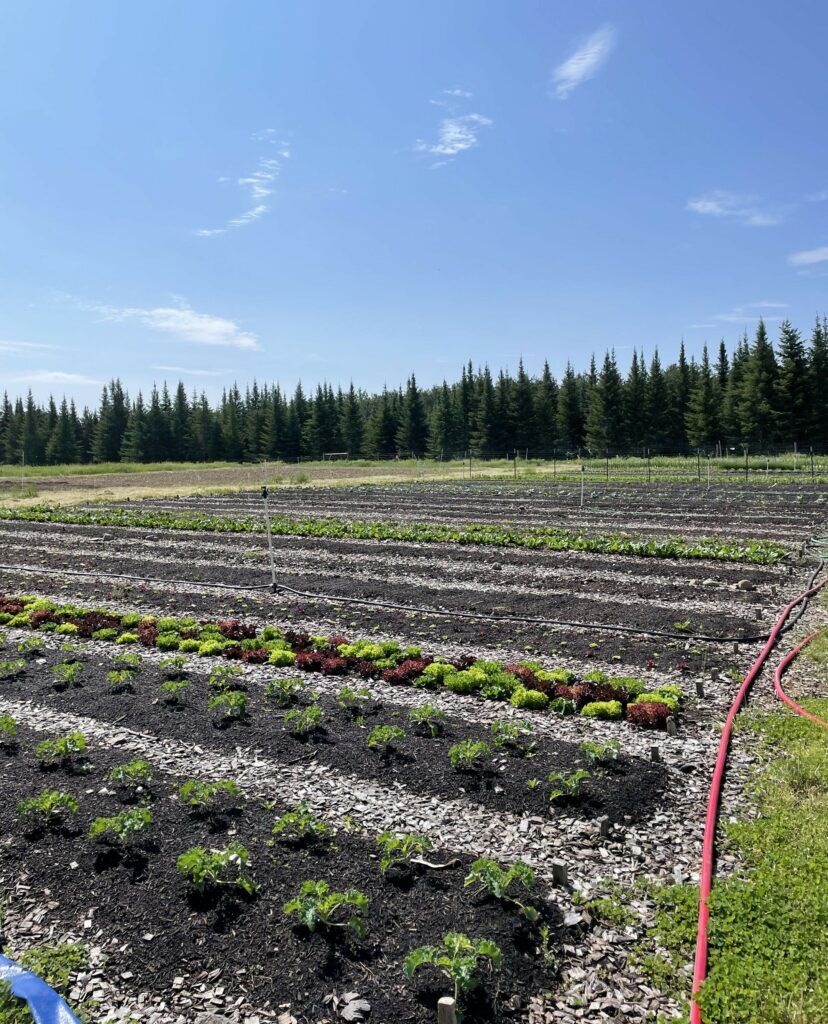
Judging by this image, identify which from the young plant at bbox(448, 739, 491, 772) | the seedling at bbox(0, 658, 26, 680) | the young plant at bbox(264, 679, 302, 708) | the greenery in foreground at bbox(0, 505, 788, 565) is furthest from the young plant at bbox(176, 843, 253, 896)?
the greenery in foreground at bbox(0, 505, 788, 565)

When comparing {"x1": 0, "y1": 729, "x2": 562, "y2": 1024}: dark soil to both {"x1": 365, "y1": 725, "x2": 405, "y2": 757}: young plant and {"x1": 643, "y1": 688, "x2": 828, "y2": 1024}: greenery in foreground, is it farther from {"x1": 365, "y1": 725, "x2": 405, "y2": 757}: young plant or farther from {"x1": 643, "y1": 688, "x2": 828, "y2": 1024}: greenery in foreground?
{"x1": 365, "y1": 725, "x2": 405, "y2": 757}: young plant

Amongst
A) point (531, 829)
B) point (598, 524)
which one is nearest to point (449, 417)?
point (598, 524)

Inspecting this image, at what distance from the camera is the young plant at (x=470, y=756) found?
615 cm

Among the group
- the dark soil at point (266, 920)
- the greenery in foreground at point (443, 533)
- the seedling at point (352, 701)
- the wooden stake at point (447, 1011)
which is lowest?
the dark soil at point (266, 920)

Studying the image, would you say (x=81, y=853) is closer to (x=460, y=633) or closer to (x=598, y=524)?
(x=460, y=633)

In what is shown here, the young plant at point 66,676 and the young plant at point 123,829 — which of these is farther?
the young plant at point 66,676

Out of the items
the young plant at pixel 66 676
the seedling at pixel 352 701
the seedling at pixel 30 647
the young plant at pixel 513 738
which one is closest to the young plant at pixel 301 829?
the young plant at pixel 513 738

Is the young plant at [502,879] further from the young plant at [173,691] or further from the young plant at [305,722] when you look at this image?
the young plant at [173,691]

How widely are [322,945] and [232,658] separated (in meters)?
6.14

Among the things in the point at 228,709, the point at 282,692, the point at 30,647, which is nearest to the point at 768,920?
the point at 282,692

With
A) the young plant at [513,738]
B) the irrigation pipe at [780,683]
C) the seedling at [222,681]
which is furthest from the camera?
the seedling at [222,681]

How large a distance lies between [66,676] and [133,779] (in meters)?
3.42

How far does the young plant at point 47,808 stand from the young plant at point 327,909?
7.43ft

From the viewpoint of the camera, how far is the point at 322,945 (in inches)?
164
